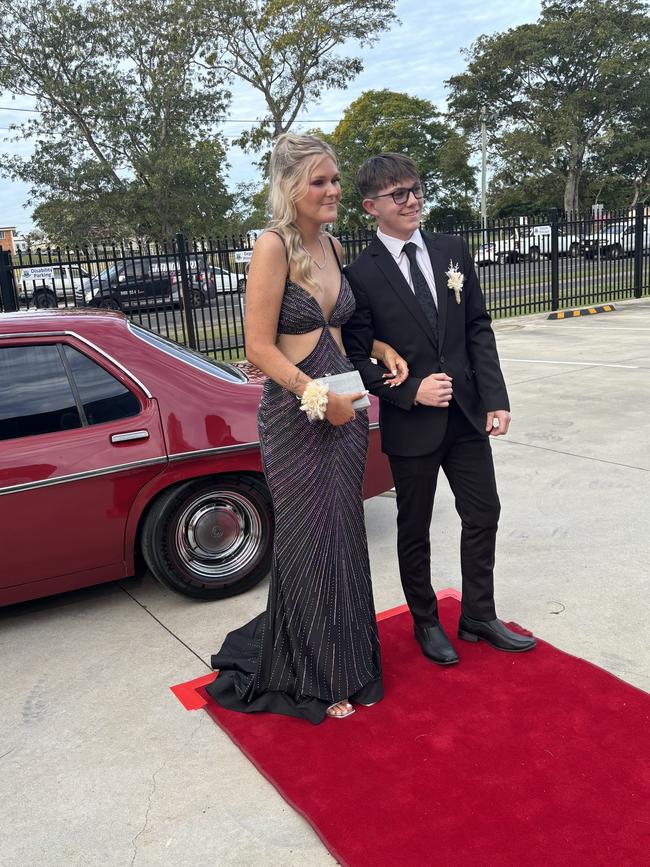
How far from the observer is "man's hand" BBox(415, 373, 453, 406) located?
112 inches

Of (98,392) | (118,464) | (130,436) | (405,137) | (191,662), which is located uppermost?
(405,137)

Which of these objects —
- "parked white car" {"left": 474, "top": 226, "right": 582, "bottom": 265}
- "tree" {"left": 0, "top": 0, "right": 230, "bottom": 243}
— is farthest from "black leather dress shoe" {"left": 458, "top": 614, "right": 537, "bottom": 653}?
"tree" {"left": 0, "top": 0, "right": 230, "bottom": 243}

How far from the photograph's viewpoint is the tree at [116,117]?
2645cm

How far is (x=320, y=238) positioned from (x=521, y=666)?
1.85 meters

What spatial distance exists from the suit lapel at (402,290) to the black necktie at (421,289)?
3 cm

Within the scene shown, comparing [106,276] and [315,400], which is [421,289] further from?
[106,276]

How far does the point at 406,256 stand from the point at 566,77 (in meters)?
45.7

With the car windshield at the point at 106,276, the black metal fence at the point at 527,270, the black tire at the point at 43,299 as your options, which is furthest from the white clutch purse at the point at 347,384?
the black tire at the point at 43,299

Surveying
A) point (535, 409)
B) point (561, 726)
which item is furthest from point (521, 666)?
point (535, 409)

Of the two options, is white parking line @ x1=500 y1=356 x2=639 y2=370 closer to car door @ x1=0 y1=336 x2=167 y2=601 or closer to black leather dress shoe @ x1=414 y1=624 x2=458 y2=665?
black leather dress shoe @ x1=414 y1=624 x2=458 y2=665

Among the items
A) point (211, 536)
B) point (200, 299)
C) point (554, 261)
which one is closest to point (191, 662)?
point (211, 536)

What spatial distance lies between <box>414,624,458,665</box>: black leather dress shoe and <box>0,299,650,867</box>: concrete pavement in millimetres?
407

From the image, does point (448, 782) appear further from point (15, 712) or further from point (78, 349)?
point (78, 349)

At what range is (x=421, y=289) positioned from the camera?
9.72 feet
